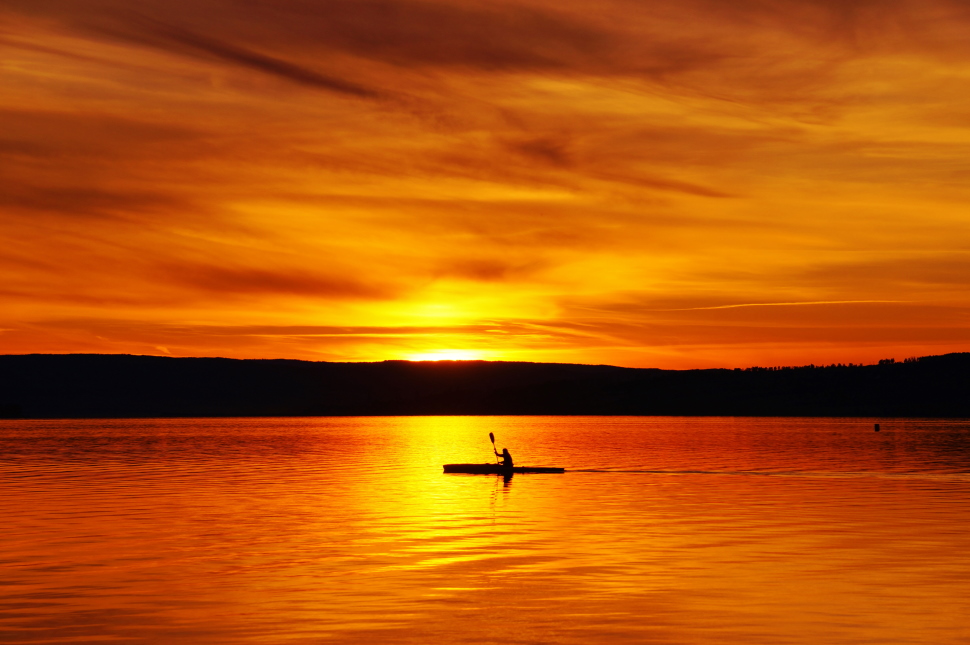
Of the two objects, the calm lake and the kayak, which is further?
the kayak

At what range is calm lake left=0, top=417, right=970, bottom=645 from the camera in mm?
21000

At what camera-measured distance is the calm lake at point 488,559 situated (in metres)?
21.0

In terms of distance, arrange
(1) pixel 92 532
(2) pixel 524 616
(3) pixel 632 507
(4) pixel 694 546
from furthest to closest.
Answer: (3) pixel 632 507
(1) pixel 92 532
(4) pixel 694 546
(2) pixel 524 616

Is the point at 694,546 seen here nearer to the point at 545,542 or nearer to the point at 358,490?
the point at 545,542

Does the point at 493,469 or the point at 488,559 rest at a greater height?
the point at 493,469

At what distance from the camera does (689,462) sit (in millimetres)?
78000

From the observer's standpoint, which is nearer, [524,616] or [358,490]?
[524,616]

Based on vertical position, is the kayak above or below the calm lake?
above

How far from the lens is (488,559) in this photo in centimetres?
2991

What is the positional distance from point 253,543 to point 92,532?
6894 mm

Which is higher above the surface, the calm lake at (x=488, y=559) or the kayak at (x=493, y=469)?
the kayak at (x=493, y=469)

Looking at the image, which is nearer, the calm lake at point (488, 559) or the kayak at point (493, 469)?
the calm lake at point (488, 559)

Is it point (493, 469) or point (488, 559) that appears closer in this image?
point (488, 559)

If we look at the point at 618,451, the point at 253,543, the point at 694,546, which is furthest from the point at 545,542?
the point at 618,451
